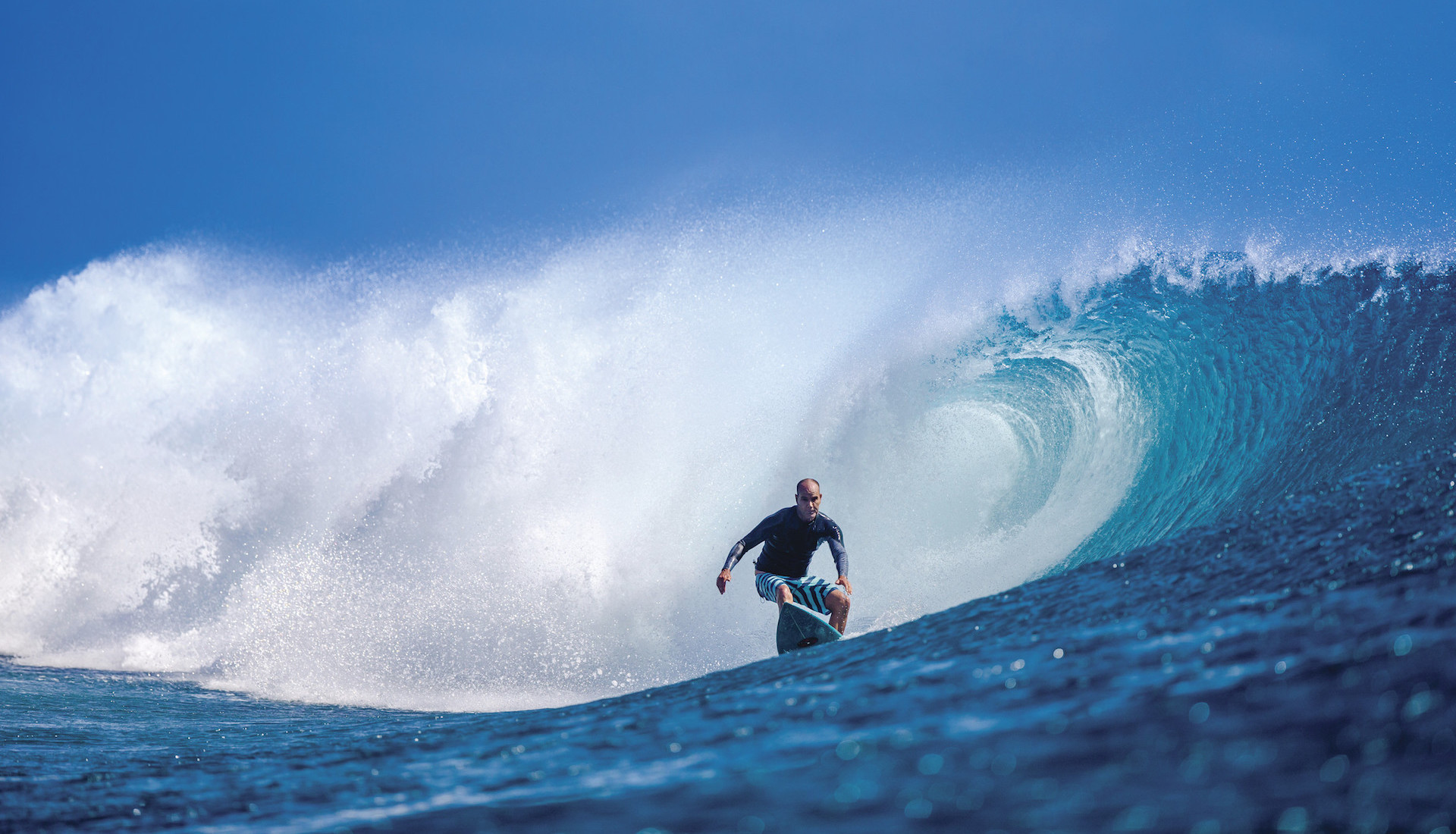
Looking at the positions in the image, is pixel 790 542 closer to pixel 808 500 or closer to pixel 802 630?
pixel 808 500

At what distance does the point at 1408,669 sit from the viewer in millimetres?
1686

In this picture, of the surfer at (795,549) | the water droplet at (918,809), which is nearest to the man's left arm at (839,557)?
the surfer at (795,549)

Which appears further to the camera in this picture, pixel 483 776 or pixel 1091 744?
pixel 483 776

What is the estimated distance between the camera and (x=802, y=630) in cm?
550

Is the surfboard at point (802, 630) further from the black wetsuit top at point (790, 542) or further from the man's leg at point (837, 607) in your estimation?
the black wetsuit top at point (790, 542)

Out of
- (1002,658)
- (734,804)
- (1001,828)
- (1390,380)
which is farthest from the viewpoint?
(1390,380)

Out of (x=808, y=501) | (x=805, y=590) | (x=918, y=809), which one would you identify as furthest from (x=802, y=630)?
(x=918, y=809)

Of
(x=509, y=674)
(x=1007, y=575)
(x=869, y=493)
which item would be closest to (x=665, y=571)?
(x=509, y=674)

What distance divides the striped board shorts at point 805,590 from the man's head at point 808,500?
0.48m

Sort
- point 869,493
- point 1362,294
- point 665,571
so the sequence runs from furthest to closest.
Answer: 1. point 869,493
2. point 665,571
3. point 1362,294

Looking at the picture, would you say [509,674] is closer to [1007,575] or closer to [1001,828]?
[1007,575]

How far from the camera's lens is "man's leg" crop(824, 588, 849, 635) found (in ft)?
19.5

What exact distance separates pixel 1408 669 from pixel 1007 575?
8887 mm

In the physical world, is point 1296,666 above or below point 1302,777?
above
